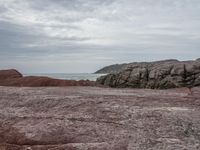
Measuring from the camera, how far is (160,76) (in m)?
40.3

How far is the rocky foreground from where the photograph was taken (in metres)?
10.1

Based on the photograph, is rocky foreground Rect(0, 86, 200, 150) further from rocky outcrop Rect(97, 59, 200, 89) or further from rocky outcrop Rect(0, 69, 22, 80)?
rocky outcrop Rect(97, 59, 200, 89)

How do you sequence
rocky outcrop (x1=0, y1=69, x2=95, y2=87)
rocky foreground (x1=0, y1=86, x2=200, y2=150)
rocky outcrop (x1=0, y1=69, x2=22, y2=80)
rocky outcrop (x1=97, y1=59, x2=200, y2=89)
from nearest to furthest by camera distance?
rocky foreground (x1=0, y1=86, x2=200, y2=150)
rocky outcrop (x1=0, y1=69, x2=95, y2=87)
rocky outcrop (x1=0, y1=69, x2=22, y2=80)
rocky outcrop (x1=97, y1=59, x2=200, y2=89)

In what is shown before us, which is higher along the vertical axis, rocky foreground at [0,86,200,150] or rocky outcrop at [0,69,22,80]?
rocky outcrop at [0,69,22,80]

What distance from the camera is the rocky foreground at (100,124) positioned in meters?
10.1

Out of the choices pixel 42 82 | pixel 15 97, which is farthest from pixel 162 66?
pixel 15 97

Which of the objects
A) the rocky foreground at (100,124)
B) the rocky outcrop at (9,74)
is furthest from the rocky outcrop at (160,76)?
the rocky foreground at (100,124)

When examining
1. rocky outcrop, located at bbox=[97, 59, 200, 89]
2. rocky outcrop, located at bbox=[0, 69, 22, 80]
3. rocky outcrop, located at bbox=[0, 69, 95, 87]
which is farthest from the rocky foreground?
rocky outcrop, located at bbox=[97, 59, 200, 89]

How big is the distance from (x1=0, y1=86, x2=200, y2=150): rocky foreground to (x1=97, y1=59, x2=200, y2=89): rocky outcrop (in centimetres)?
2339

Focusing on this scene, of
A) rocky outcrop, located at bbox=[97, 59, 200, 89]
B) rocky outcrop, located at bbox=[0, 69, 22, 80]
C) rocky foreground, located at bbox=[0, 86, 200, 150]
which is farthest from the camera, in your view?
rocky outcrop, located at bbox=[97, 59, 200, 89]

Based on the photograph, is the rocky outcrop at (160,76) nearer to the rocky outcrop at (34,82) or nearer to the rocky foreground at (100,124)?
the rocky outcrop at (34,82)

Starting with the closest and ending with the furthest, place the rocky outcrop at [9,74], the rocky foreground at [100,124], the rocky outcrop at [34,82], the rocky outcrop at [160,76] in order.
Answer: the rocky foreground at [100,124] < the rocky outcrop at [34,82] < the rocky outcrop at [9,74] < the rocky outcrop at [160,76]

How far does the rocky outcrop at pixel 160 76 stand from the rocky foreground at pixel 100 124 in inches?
921

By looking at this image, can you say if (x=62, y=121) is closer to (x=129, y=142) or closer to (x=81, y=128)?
(x=81, y=128)
